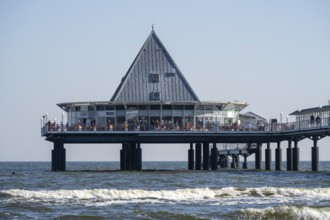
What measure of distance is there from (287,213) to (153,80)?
159 feet

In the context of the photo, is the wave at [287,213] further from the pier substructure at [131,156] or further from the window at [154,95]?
the window at [154,95]

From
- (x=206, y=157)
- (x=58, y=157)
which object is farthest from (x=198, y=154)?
(x=58, y=157)

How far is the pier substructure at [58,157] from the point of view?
8012 cm

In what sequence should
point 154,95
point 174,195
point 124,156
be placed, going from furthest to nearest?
point 154,95 < point 124,156 < point 174,195

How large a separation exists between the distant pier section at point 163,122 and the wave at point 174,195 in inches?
952

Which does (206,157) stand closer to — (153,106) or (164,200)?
(153,106)

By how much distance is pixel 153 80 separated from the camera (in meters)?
86.9

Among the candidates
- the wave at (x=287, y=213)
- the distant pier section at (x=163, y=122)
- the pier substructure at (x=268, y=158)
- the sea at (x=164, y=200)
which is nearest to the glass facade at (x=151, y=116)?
the distant pier section at (x=163, y=122)

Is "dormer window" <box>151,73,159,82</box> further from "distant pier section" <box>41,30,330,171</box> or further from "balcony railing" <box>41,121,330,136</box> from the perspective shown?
"balcony railing" <box>41,121,330,136</box>

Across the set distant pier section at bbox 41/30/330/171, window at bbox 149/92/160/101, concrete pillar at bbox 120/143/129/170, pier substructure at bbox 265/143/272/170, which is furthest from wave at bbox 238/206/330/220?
pier substructure at bbox 265/143/272/170

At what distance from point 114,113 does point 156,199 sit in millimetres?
36556

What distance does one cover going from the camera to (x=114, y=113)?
8262 cm

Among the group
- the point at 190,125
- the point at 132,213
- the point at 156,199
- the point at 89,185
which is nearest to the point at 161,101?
the point at 190,125

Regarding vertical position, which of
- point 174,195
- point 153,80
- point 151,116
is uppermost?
point 153,80
